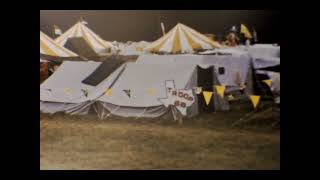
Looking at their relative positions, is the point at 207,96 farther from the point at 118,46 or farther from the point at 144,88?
the point at 118,46

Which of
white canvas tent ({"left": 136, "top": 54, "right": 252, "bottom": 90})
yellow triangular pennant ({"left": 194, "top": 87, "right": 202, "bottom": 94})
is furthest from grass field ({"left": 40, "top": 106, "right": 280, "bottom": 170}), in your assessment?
white canvas tent ({"left": 136, "top": 54, "right": 252, "bottom": 90})

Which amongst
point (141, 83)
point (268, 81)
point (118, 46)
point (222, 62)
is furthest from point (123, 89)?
point (268, 81)

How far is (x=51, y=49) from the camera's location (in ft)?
16.6

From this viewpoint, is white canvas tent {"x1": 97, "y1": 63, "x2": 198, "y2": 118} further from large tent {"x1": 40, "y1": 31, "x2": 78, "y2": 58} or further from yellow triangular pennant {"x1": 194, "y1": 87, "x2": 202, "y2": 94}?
large tent {"x1": 40, "y1": 31, "x2": 78, "y2": 58}

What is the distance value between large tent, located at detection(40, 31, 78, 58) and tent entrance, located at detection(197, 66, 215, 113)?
4.32 feet

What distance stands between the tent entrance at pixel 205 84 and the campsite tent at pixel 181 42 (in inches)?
9.0

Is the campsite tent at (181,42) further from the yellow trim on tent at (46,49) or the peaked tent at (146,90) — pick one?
A: the yellow trim on tent at (46,49)

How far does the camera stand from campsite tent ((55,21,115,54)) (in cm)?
501

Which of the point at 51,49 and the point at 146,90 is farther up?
the point at 51,49

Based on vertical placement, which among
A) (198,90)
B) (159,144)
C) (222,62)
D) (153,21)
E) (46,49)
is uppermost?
(153,21)

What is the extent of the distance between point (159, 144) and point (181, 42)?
1067 mm

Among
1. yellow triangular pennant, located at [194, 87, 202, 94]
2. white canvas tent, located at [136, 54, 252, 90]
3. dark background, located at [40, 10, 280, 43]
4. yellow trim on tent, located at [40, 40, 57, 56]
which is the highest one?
dark background, located at [40, 10, 280, 43]

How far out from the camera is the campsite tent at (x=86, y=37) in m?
5.01
